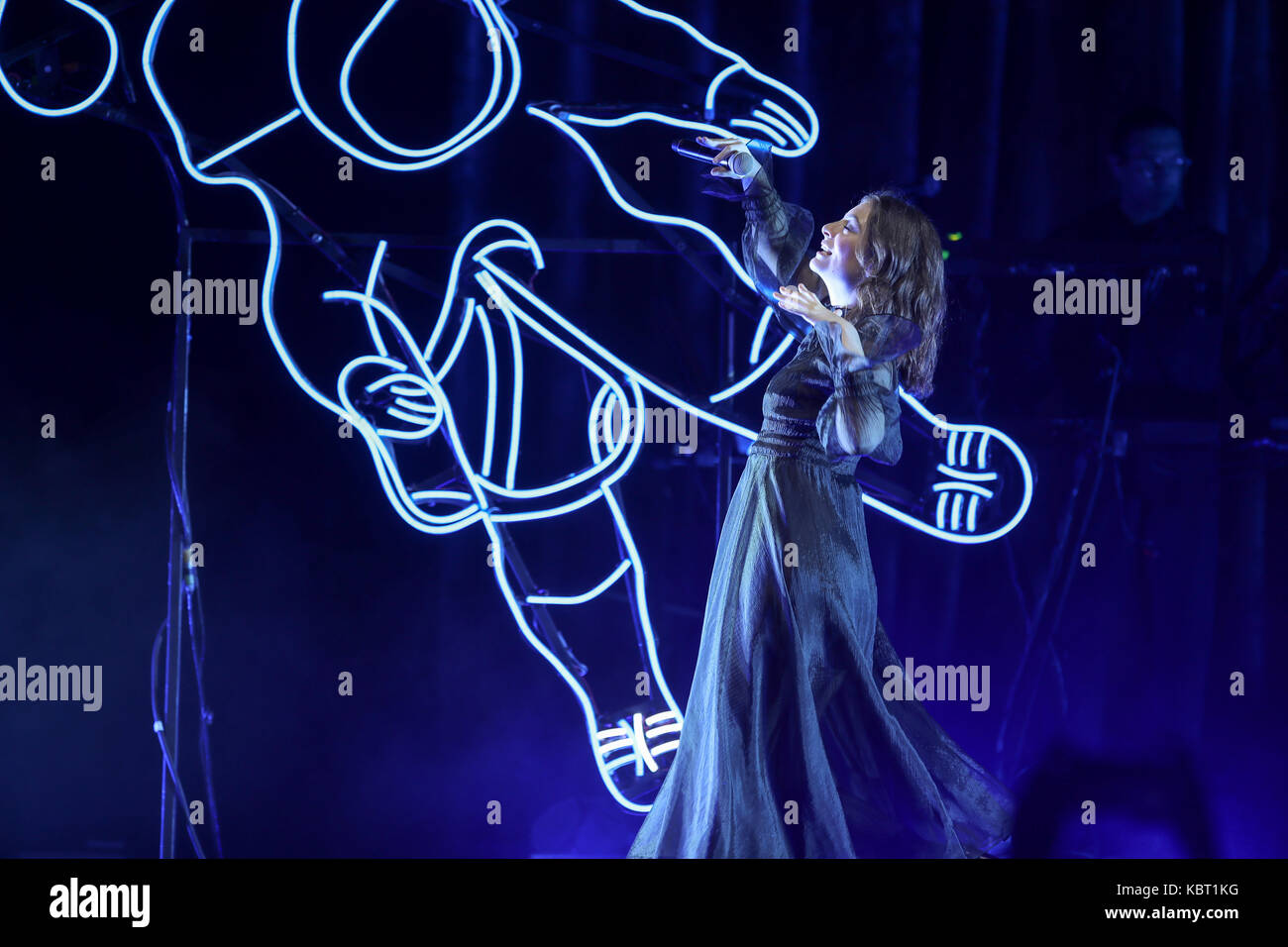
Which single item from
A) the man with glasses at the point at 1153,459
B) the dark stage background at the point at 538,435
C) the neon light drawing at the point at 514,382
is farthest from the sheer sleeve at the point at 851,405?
the man with glasses at the point at 1153,459

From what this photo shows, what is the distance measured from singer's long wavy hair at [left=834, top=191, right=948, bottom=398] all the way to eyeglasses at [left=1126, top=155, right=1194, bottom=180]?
0.91 m

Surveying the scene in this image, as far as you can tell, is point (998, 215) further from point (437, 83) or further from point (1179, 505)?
point (437, 83)

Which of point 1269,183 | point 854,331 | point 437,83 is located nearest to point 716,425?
point 854,331

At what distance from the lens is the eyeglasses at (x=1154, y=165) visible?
3184 mm

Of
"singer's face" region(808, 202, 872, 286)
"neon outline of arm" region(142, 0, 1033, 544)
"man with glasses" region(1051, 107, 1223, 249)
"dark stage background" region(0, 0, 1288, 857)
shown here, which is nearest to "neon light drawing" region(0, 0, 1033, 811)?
"neon outline of arm" region(142, 0, 1033, 544)

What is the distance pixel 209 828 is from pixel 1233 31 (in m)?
3.78

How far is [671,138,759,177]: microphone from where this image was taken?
9.02ft

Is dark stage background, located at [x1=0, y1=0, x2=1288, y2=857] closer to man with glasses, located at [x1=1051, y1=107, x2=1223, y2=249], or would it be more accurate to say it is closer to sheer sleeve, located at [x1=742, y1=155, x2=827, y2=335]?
man with glasses, located at [x1=1051, y1=107, x2=1223, y2=249]

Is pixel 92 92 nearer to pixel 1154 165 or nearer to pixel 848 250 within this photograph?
pixel 848 250

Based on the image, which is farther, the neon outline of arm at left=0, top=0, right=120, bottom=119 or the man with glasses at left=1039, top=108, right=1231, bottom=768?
the man with glasses at left=1039, top=108, right=1231, bottom=768

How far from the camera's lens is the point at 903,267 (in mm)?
2650

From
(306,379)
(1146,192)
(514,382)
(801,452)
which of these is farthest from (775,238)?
(306,379)

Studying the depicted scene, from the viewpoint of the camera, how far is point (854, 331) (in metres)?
2.46

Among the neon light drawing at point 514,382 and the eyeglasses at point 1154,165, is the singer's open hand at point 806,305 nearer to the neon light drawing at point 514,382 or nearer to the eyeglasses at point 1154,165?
the neon light drawing at point 514,382
